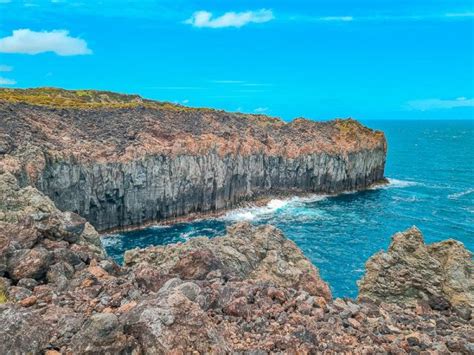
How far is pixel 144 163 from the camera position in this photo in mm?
82500

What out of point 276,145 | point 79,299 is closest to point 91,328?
point 79,299

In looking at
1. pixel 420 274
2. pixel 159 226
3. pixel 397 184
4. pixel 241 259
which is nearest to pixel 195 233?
pixel 159 226

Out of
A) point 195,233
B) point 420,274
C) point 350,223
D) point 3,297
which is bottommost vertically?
point 195,233

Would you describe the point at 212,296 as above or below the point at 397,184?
above

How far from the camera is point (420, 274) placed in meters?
22.7

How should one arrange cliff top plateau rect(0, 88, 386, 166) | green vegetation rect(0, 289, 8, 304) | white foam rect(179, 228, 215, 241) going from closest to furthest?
green vegetation rect(0, 289, 8, 304) → cliff top plateau rect(0, 88, 386, 166) → white foam rect(179, 228, 215, 241)

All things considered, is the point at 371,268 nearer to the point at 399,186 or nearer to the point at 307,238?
the point at 307,238

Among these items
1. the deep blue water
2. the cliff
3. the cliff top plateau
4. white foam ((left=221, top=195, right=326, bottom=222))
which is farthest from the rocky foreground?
white foam ((left=221, top=195, right=326, bottom=222))

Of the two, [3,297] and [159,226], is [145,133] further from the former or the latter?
[3,297]

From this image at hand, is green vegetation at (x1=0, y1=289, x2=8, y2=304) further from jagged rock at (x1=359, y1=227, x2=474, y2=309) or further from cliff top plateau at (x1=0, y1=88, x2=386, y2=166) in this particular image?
cliff top plateau at (x1=0, y1=88, x2=386, y2=166)

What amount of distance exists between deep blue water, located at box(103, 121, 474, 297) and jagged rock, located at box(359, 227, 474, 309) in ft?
95.8

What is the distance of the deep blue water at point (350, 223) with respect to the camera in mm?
64312

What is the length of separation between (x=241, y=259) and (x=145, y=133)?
238 ft

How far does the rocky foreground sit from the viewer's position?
10.9 meters
